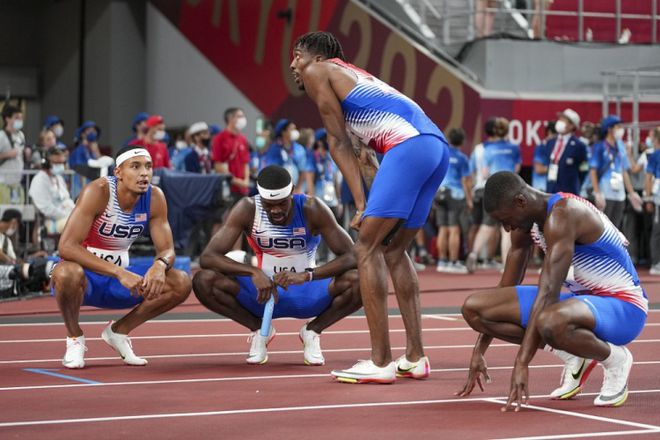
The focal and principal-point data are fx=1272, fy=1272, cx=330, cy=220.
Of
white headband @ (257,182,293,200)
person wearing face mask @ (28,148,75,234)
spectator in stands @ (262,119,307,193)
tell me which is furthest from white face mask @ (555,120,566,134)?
white headband @ (257,182,293,200)

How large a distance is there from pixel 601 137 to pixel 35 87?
17.8 meters

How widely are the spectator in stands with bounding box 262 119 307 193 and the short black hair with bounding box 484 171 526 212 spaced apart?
11.6m

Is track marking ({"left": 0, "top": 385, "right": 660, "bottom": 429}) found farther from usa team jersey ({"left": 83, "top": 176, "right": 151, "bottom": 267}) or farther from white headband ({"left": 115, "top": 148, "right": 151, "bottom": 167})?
white headband ({"left": 115, "top": 148, "right": 151, "bottom": 167})

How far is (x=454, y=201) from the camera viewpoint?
17.9 meters

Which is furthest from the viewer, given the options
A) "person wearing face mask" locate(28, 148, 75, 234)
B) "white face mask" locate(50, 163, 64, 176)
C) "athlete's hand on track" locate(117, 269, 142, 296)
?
"white face mask" locate(50, 163, 64, 176)

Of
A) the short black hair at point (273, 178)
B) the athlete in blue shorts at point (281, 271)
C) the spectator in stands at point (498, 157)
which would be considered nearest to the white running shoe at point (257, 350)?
the athlete in blue shorts at point (281, 271)

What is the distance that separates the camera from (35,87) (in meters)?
31.1

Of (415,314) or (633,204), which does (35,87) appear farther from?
(415,314)

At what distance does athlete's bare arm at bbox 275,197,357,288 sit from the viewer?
837 cm

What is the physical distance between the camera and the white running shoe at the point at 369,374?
7.33m

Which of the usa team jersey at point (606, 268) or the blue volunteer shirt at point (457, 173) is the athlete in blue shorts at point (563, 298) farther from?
the blue volunteer shirt at point (457, 173)

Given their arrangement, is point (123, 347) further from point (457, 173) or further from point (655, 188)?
point (655, 188)

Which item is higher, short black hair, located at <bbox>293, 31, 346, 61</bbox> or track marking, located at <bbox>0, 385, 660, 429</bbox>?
short black hair, located at <bbox>293, 31, 346, 61</bbox>

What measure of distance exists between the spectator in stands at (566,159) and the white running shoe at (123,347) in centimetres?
890
